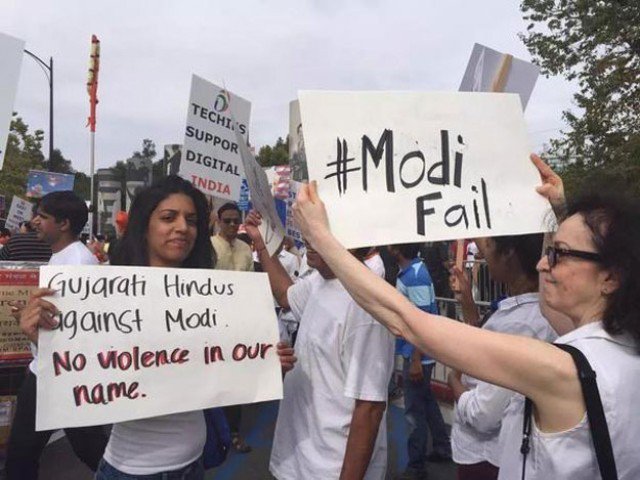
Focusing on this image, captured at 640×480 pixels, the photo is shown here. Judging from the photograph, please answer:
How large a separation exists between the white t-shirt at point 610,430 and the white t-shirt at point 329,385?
861mm

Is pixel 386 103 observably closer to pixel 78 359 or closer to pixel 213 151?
pixel 78 359

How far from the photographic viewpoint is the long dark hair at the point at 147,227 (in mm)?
2412

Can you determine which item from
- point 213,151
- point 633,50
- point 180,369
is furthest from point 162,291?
point 633,50

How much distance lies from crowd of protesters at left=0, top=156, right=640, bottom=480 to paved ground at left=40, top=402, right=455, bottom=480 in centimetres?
126

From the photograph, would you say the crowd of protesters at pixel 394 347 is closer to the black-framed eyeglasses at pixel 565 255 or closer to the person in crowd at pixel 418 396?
the black-framed eyeglasses at pixel 565 255

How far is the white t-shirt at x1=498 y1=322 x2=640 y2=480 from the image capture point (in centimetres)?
131

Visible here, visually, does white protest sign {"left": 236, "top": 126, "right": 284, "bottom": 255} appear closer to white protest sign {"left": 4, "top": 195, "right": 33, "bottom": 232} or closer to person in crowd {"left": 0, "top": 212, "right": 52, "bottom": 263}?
person in crowd {"left": 0, "top": 212, "right": 52, "bottom": 263}

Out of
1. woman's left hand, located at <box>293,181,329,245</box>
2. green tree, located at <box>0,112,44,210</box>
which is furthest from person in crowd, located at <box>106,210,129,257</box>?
green tree, located at <box>0,112,44,210</box>

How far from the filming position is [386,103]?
184 cm

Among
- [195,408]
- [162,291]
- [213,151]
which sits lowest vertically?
[195,408]

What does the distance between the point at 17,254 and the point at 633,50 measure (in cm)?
1661

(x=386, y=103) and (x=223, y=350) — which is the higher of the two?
(x=386, y=103)

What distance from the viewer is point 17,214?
11.8 metres

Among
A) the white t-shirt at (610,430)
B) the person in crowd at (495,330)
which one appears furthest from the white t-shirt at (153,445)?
the white t-shirt at (610,430)
